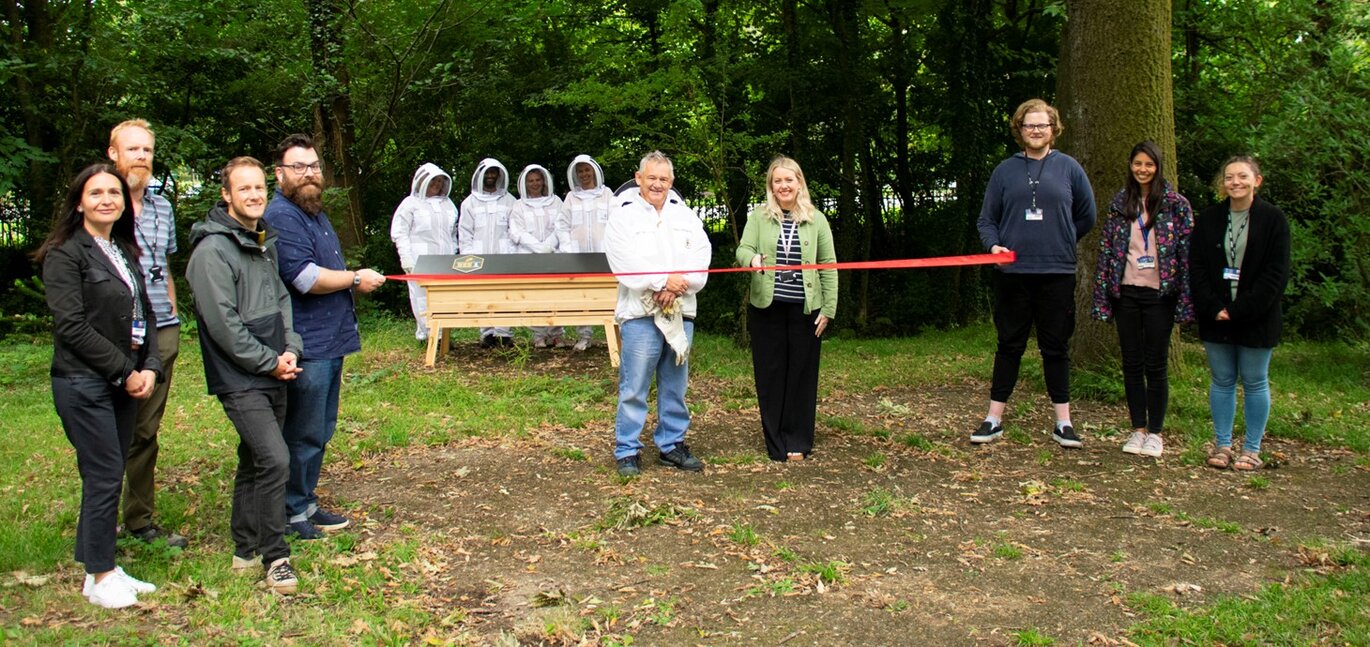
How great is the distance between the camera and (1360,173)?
8.62 metres

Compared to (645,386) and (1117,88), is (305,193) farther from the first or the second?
(1117,88)

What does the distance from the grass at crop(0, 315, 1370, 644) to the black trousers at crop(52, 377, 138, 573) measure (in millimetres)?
264

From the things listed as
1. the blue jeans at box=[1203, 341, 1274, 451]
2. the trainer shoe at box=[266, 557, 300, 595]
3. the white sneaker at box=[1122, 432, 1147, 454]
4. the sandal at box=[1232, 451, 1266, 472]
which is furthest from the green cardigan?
the trainer shoe at box=[266, 557, 300, 595]

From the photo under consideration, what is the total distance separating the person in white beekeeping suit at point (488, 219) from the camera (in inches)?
452

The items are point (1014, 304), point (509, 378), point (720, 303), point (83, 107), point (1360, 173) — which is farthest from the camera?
point (720, 303)

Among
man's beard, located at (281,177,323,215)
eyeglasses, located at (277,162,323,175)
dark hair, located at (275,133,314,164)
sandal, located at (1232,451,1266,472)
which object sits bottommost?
sandal, located at (1232,451,1266,472)

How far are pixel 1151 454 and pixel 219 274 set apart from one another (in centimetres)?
522

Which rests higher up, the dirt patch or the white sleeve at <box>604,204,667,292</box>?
the white sleeve at <box>604,204,667,292</box>

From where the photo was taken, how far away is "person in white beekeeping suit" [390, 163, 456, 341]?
11.2m

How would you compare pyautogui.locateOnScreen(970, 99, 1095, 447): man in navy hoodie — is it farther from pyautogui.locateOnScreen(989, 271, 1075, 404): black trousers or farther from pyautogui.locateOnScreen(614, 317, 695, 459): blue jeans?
pyautogui.locateOnScreen(614, 317, 695, 459): blue jeans

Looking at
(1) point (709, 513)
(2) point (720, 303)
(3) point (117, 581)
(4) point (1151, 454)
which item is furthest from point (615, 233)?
(2) point (720, 303)

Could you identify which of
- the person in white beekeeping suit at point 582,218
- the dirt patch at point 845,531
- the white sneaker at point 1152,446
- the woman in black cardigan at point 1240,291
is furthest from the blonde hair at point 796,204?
the person in white beekeeping suit at point 582,218

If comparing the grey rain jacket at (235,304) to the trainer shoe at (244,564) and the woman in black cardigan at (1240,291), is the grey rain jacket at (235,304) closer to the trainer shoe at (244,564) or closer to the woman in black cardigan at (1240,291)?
the trainer shoe at (244,564)

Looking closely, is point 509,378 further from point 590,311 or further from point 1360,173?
point 1360,173
